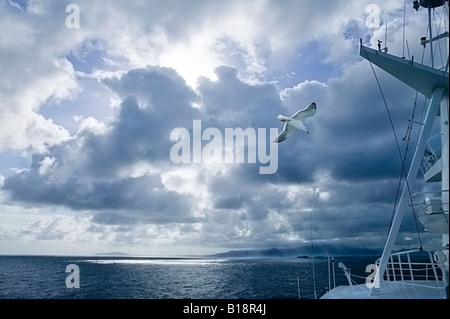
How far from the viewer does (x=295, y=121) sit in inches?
531

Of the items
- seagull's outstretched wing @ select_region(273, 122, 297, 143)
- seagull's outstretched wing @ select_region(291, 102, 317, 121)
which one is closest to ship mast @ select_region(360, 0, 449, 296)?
seagull's outstretched wing @ select_region(291, 102, 317, 121)

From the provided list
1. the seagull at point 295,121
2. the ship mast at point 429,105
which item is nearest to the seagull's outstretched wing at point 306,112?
the seagull at point 295,121

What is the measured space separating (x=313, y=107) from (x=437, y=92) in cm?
376

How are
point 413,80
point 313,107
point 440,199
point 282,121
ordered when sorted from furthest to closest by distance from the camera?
point 282,121 → point 313,107 → point 413,80 → point 440,199

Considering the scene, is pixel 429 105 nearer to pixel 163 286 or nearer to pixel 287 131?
pixel 287 131

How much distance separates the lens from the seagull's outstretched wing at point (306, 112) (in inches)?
502

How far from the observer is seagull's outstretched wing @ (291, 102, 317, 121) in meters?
12.8

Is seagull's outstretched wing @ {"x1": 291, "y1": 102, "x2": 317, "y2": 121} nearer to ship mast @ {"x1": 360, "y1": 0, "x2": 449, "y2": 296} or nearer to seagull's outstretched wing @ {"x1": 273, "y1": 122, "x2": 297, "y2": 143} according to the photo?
seagull's outstretched wing @ {"x1": 273, "y1": 122, "x2": 297, "y2": 143}

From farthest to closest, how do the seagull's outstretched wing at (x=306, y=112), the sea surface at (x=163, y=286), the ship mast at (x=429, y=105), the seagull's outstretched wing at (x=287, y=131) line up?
1. the sea surface at (x=163, y=286)
2. the seagull's outstretched wing at (x=287, y=131)
3. the seagull's outstretched wing at (x=306, y=112)
4. the ship mast at (x=429, y=105)

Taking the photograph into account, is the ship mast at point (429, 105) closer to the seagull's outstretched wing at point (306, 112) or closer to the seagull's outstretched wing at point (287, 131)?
the seagull's outstretched wing at point (306, 112)
